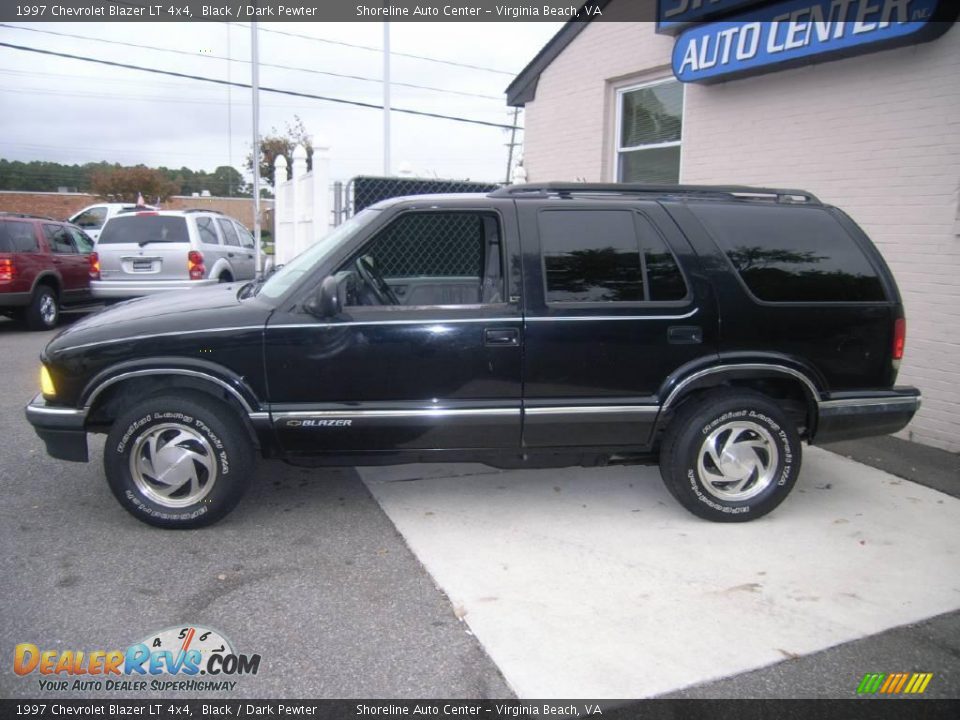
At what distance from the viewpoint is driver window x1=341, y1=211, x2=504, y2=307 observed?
13.6 ft

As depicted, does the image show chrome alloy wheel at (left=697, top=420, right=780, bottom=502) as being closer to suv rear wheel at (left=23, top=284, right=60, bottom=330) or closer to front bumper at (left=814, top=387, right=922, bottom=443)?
front bumper at (left=814, top=387, right=922, bottom=443)

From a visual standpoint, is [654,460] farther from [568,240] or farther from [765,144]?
[765,144]

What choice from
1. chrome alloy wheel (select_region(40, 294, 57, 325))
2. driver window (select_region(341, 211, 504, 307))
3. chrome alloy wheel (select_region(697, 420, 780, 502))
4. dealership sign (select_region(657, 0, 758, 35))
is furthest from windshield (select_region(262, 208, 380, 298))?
chrome alloy wheel (select_region(40, 294, 57, 325))

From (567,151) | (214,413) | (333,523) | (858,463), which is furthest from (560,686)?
(567,151)

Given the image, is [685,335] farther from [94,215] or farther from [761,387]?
[94,215]

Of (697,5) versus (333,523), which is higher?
(697,5)

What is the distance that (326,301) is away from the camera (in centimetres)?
373

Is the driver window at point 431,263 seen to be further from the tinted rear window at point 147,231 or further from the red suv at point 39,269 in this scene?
the red suv at point 39,269

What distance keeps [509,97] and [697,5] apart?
3685mm

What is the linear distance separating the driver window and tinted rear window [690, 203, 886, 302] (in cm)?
124

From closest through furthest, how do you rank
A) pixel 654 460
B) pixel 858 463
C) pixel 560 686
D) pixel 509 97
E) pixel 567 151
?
pixel 560 686 → pixel 654 460 → pixel 858 463 → pixel 567 151 → pixel 509 97

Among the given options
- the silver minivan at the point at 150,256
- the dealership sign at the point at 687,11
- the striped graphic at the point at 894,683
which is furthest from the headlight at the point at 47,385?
the silver minivan at the point at 150,256

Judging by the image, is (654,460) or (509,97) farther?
(509,97)

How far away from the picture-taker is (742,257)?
4.17 m
